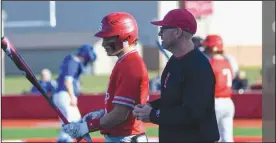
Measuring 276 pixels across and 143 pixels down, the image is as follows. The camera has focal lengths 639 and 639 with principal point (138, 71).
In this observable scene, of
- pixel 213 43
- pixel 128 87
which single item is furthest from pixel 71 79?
pixel 128 87

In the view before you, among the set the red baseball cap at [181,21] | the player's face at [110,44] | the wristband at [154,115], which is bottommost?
the wristband at [154,115]

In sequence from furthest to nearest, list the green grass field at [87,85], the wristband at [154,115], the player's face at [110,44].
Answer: the green grass field at [87,85] < the player's face at [110,44] < the wristband at [154,115]

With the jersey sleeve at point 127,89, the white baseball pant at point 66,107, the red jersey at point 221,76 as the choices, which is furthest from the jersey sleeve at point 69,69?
the jersey sleeve at point 127,89

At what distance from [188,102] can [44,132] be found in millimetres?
10925

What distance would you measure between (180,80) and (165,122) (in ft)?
1.01

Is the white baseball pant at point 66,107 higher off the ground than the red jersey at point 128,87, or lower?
lower

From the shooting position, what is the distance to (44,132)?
1473 centimetres

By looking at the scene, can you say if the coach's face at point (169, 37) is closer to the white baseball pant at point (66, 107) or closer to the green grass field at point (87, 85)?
the white baseball pant at point (66, 107)

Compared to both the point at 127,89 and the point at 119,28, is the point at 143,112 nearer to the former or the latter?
the point at 127,89

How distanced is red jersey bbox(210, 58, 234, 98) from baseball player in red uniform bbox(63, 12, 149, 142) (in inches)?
166

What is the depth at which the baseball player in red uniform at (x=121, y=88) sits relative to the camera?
4.92m

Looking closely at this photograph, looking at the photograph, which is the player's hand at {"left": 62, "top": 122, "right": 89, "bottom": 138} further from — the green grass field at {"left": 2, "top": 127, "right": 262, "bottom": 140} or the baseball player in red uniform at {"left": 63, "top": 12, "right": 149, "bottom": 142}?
the green grass field at {"left": 2, "top": 127, "right": 262, "bottom": 140}

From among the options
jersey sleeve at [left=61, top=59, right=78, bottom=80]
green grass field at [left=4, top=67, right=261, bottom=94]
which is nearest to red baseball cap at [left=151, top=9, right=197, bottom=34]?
jersey sleeve at [left=61, top=59, right=78, bottom=80]

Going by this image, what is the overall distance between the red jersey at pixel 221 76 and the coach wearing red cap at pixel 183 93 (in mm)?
4850
